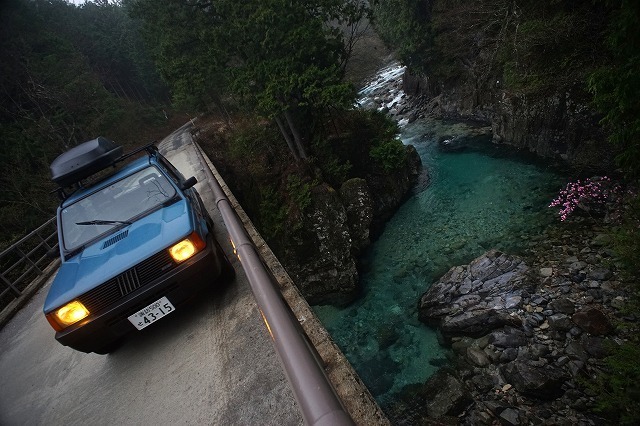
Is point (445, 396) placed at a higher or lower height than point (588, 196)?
lower

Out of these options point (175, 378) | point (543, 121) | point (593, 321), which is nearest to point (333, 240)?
point (593, 321)

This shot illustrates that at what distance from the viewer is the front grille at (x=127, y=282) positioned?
3.71 metres

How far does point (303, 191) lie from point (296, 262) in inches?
119

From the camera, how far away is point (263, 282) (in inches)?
110

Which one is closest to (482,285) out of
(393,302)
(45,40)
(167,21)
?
(393,302)

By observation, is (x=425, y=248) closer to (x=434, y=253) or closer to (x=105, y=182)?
(x=434, y=253)

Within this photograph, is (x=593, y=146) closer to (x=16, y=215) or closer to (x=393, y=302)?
(x=393, y=302)

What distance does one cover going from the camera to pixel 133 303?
372cm

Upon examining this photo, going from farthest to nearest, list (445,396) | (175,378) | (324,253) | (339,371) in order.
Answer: (324,253), (445,396), (175,378), (339,371)

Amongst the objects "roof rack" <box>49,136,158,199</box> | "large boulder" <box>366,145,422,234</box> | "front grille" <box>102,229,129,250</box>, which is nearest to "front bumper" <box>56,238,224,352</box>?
"front grille" <box>102,229,129,250</box>

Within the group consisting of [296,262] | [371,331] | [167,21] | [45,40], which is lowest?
[371,331]

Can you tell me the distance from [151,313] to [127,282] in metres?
0.48

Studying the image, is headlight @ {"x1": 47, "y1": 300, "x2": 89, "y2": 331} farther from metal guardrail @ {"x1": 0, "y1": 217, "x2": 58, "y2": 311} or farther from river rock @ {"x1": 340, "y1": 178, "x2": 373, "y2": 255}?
river rock @ {"x1": 340, "y1": 178, "x2": 373, "y2": 255}

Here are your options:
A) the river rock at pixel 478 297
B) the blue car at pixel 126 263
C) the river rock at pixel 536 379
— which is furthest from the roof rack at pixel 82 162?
the river rock at pixel 536 379
